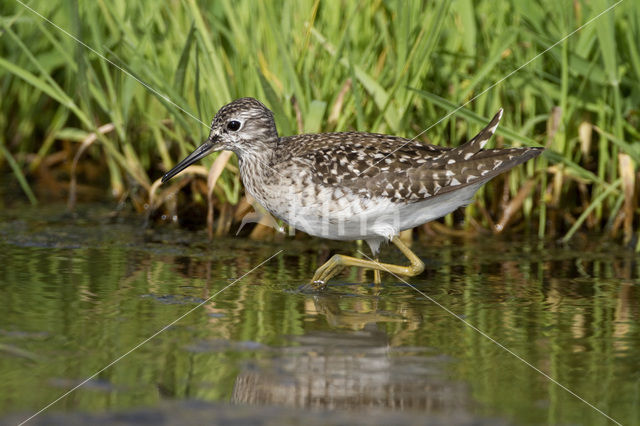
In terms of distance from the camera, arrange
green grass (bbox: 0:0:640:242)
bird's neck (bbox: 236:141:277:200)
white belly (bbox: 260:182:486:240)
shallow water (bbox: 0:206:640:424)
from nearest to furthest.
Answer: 1. shallow water (bbox: 0:206:640:424)
2. white belly (bbox: 260:182:486:240)
3. bird's neck (bbox: 236:141:277:200)
4. green grass (bbox: 0:0:640:242)

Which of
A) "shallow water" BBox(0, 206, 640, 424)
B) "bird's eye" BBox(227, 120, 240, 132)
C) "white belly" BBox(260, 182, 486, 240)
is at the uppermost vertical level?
"bird's eye" BBox(227, 120, 240, 132)

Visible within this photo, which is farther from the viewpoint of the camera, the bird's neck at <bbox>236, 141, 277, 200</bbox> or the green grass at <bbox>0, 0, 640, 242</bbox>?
the green grass at <bbox>0, 0, 640, 242</bbox>

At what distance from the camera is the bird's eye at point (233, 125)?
6.04 metres

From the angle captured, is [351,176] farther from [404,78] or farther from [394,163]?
[404,78]

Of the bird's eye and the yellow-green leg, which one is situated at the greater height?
the bird's eye

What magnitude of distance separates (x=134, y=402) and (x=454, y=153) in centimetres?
304

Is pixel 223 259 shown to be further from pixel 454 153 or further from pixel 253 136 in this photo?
pixel 454 153

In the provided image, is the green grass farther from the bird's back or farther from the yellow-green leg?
the yellow-green leg

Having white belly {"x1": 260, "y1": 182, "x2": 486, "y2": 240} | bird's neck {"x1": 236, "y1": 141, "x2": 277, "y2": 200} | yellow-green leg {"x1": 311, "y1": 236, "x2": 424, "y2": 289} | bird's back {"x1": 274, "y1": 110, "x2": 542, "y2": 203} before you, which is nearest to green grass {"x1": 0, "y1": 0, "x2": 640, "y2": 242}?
bird's back {"x1": 274, "y1": 110, "x2": 542, "y2": 203}

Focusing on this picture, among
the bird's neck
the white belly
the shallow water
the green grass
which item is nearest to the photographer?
the shallow water

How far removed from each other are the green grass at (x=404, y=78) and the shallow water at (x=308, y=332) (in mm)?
551

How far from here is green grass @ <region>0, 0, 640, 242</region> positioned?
6680 mm

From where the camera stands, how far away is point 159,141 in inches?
300

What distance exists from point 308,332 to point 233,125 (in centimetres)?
179
